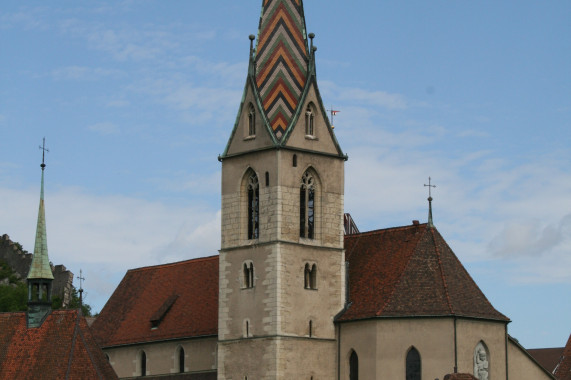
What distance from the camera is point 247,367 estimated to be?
→ 72188 mm

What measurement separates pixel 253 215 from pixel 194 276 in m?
10.8

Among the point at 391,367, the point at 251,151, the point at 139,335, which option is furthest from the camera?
the point at 139,335

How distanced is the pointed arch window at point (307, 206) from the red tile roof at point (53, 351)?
37.3ft

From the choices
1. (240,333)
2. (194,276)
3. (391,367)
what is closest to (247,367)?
(240,333)

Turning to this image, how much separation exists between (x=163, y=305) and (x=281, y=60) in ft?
54.7

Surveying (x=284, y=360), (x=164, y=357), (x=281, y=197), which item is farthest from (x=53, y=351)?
(x=281, y=197)

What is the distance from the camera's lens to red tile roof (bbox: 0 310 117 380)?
230ft

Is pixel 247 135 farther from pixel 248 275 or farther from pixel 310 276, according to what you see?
pixel 310 276

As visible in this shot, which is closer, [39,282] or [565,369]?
[39,282]

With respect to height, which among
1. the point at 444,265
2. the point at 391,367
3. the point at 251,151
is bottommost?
the point at 391,367

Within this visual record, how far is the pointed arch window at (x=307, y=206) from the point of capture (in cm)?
7338

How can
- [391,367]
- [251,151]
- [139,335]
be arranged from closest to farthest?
1. [391,367]
2. [251,151]
3. [139,335]

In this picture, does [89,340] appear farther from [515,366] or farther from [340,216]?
[515,366]

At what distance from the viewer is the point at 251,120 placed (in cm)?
7488
